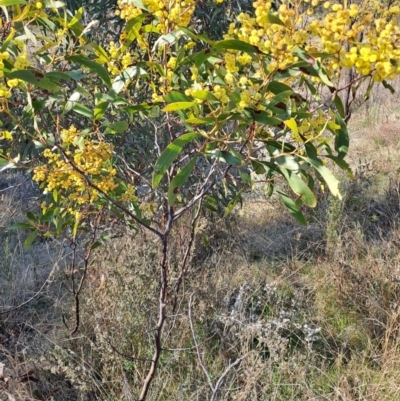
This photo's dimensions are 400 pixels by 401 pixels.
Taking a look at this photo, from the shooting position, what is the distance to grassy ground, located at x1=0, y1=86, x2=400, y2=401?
5.98ft

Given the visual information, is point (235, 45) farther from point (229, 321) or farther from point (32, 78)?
point (229, 321)

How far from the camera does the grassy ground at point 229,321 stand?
5.98 ft

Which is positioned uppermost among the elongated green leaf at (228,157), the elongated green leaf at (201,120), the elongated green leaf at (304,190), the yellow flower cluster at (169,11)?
the yellow flower cluster at (169,11)

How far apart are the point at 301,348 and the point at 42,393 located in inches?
44.4

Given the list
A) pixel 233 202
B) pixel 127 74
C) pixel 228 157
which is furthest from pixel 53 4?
pixel 233 202

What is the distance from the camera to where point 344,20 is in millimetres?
740

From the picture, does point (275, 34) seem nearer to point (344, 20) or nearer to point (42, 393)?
point (344, 20)

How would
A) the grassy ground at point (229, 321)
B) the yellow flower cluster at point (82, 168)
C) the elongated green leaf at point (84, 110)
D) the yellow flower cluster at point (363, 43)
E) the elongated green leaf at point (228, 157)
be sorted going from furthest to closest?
the grassy ground at point (229, 321) < the yellow flower cluster at point (82, 168) < the elongated green leaf at point (84, 110) < the elongated green leaf at point (228, 157) < the yellow flower cluster at point (363, 43)

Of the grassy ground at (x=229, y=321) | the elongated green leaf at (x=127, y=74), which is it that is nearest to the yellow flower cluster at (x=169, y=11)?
the elongated green leaf at (x=127, y=74)

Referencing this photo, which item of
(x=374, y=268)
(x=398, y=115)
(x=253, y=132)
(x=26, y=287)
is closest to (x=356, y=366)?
(x=374, y=268)

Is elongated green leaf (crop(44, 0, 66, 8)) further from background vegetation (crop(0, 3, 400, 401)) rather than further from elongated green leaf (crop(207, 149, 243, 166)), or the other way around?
background vegetation (crop(0, 3, 400, 401))

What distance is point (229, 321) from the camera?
2020 mm

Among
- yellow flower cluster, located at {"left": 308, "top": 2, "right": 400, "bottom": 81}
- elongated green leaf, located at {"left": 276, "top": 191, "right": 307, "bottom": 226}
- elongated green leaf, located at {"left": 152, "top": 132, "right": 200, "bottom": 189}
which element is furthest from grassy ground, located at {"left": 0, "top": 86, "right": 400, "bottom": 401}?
yellow flower cluster, located at {"left": 308, "top": 2, "right": 400, "bottom": 81}

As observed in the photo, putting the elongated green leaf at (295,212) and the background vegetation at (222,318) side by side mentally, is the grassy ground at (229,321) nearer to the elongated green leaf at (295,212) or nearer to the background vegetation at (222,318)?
the background vegetation at (222,318)
